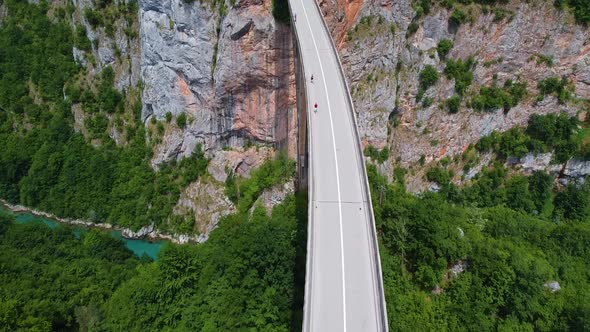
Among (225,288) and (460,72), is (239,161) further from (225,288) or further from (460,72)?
(460,72)

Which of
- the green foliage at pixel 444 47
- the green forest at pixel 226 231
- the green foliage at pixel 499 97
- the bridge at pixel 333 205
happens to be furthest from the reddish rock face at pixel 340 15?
the green foliage at pixel 499 97

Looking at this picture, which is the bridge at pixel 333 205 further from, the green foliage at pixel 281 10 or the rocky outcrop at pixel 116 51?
the rocky outcrop at pixel 116 51

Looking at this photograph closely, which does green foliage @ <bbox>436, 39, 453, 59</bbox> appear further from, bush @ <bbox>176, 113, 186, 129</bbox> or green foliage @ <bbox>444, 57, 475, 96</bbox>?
bush @ <bbox>176, 113, 186, 129</bbox>

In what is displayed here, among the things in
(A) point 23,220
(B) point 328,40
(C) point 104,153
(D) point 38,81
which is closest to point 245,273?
(B) point 328,40

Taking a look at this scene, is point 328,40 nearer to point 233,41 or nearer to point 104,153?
point 233,41

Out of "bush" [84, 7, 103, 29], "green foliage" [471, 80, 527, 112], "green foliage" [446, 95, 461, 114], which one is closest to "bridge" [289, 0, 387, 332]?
"green foliage" [446, 95, 461, 114]
